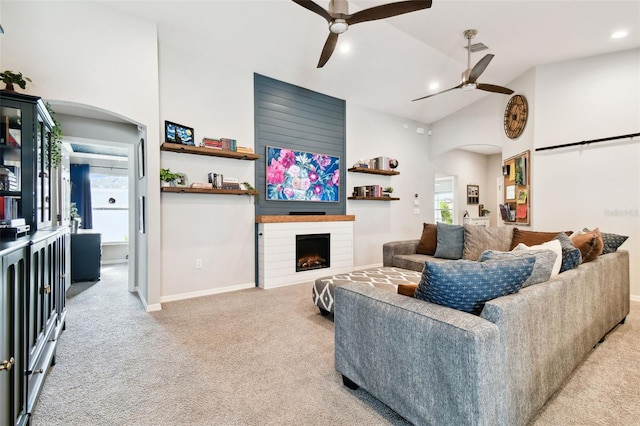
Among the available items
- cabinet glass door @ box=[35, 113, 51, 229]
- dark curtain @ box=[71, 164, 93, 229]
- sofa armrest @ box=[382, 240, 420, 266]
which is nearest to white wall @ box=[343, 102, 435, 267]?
sofa armrest @ box=[382, 240, 420, 266]

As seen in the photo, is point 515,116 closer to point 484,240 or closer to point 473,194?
point 484,240

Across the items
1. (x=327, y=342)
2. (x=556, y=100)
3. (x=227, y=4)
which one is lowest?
(x=327, y=342)

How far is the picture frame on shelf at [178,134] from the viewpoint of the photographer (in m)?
3.59

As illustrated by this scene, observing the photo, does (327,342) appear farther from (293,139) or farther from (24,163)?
(293,139)

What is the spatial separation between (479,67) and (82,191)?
7.96m

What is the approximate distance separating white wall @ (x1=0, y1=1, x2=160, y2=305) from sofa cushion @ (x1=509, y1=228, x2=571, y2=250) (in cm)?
423

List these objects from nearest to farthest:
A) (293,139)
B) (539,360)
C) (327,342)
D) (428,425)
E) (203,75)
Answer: (428,425) < (539,360) < (327,342) < (203,75) < (293,139)

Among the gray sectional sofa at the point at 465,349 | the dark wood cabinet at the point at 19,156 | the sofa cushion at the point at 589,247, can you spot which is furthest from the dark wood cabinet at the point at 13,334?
the sofa cushion at the point at 589,247

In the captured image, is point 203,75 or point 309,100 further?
point 309,100

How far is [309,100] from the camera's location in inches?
199

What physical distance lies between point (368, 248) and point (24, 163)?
4.96 m

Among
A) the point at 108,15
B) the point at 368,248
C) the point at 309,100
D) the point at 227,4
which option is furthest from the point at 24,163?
the point at 368,248

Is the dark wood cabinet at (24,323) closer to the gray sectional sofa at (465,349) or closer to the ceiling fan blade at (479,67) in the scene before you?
the gray sectional sofa at (465,349)

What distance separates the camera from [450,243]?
4.22 metres
